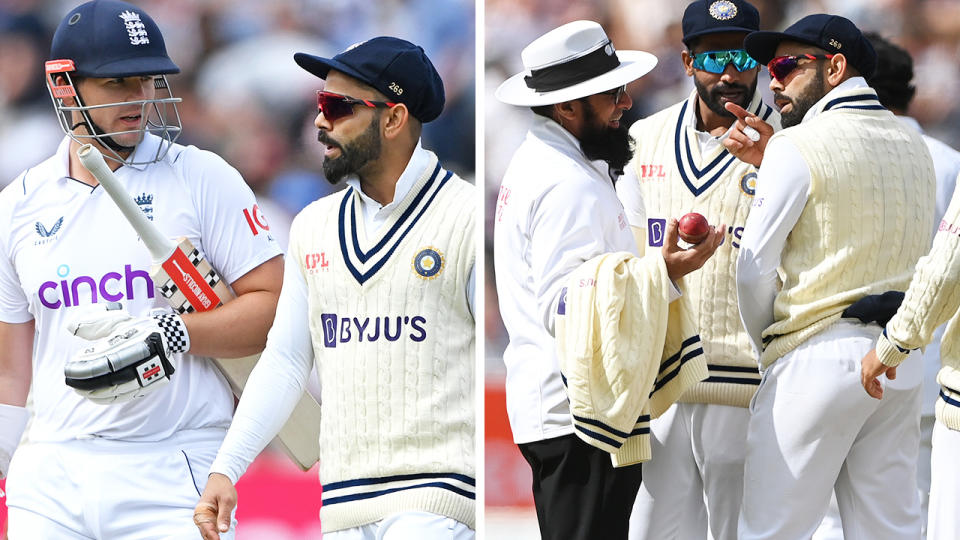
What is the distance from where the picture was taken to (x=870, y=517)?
162 inches

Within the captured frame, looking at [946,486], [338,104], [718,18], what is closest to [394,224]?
[338,104]

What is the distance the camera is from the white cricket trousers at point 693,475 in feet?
14.4

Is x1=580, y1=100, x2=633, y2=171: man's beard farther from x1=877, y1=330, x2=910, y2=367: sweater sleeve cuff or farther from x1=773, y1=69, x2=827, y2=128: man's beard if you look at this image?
x1=877, y1=330, x2=910, y2=367: sweater sleeve cuff

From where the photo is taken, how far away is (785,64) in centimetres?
434

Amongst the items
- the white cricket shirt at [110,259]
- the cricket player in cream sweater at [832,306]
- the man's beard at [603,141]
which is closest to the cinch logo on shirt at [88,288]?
the white cricket shirt at [110,259]

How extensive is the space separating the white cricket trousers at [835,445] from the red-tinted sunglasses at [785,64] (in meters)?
0.77

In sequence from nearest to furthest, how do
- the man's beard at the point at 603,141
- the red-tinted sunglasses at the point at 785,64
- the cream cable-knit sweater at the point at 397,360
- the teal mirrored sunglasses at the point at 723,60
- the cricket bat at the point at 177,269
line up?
the cream cable-knit sweater at the point at 397,360 < the man's beard at the point at 603,141 < the cricket bat at the point at 177,269 < the red-tinted sunglasses at the point at 785,64 < the teal mirrored sunglasses at the point at 723,60

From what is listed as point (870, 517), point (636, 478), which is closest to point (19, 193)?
point (636, 478)

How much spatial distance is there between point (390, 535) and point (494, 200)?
1.37 metres

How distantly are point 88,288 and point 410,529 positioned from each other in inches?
49.3

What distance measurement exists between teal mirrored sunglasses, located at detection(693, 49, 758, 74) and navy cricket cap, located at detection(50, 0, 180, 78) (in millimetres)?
1642

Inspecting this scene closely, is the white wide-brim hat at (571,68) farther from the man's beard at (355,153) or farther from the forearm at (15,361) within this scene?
the forearm at (15,361)

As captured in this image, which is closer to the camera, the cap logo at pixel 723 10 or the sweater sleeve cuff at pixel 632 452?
the sweater sleeve cuff at pixel 632 452

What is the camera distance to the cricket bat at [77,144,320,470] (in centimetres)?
420
